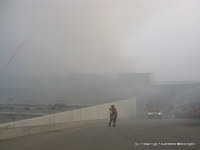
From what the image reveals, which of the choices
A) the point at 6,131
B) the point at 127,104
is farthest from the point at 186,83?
the point at 6,131

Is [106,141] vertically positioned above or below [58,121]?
below

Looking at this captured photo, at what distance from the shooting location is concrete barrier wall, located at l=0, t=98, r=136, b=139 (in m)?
20.6

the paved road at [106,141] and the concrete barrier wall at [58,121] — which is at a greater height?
the concrete barrier wall at [58,121]

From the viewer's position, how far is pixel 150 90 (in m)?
83.4

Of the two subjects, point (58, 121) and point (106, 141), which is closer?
point (106, 141)

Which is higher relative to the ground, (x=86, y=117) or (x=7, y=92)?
(x=7, y=92)

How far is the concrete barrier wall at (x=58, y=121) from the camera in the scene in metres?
20.6

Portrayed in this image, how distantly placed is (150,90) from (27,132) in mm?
63387

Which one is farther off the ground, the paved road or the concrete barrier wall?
the concrete barrier wall

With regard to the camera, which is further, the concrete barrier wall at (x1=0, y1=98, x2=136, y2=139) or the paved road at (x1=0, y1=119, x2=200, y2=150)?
the concrete barrier wall at (x1=0, y1=98, x2=136, y2=139)

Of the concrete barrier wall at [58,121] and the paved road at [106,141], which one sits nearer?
the paved road at [106,141]

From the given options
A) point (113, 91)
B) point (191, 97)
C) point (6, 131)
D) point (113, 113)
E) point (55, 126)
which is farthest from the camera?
point (113, 91)

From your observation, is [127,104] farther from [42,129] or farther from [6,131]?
[6,131]

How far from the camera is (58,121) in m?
30.9
